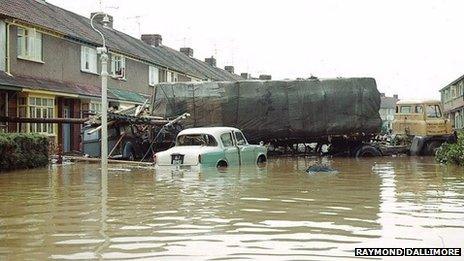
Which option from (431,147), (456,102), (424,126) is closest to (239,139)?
(431,147)

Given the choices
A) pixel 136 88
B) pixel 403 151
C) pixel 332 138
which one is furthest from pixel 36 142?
pixel 136 88

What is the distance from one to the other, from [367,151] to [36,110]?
1441 centimetres

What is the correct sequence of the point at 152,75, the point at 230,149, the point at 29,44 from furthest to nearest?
the point at 152,75 < the point at 29,44 < the point at 230,149

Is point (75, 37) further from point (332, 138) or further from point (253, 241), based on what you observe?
point (253, 241)

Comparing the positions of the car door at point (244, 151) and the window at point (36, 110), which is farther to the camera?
the window at point (36, 110)

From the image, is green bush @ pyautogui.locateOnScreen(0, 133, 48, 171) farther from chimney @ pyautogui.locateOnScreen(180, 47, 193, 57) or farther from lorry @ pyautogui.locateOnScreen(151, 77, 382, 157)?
chimney @ pyautogui.locateOnScreen(180, 47, 193, 57)

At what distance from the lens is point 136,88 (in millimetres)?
38875

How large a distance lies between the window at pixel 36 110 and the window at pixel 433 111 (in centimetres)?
1711

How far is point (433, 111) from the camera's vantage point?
91.6 ft

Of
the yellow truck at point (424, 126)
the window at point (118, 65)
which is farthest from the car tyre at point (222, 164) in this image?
the window at point (118, 65)

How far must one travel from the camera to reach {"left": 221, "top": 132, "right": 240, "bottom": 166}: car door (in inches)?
666

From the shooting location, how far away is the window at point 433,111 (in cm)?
2780

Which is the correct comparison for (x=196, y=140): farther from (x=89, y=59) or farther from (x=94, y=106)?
(x=89, y=59)

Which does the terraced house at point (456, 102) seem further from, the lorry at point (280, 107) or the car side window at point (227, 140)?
the car side window at point (227, 140)
